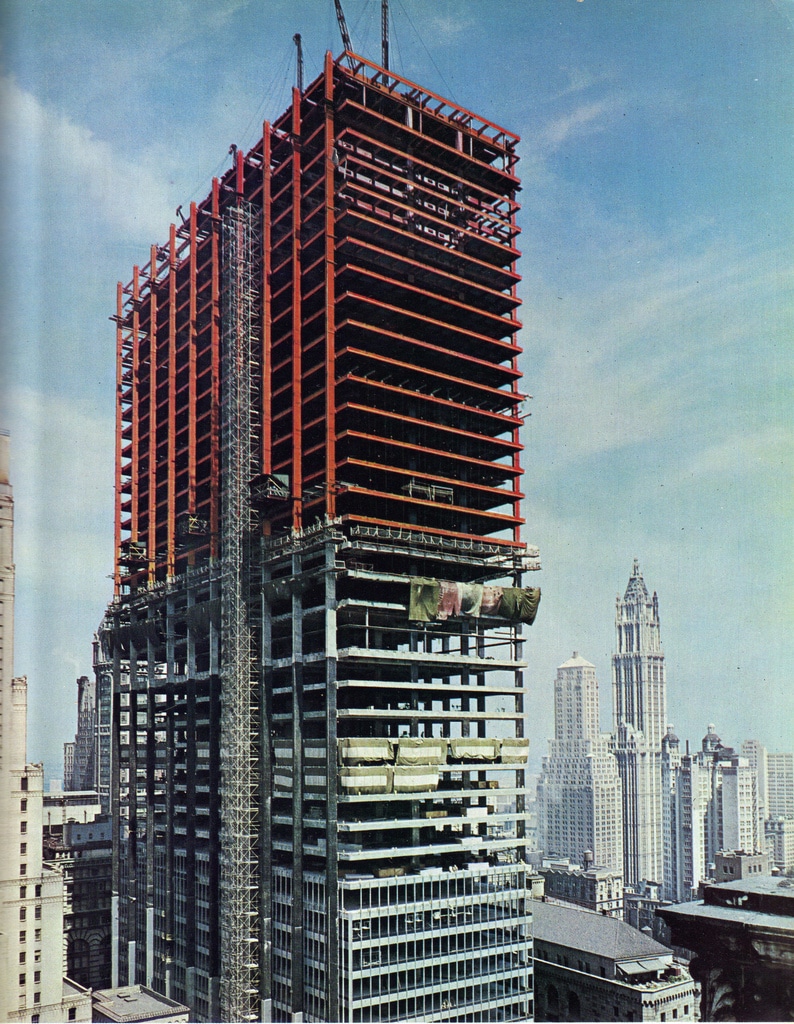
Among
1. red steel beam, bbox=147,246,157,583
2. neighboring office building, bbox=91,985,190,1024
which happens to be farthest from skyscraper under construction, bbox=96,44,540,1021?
red steel beam, bbox=147,246,157,583

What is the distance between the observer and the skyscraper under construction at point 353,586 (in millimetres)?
105250

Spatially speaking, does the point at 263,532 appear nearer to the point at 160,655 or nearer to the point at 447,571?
the point at 447,571

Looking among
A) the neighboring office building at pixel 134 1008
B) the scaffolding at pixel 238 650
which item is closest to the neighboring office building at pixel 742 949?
the scaffolding at pixel 238 650

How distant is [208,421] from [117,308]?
38168mm

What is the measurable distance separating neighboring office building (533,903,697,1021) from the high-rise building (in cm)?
7178

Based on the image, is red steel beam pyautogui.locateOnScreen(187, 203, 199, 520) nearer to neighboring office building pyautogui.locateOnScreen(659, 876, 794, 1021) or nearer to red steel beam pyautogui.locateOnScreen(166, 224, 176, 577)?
red steel beam pyautogui.locateOnScreen(166, 224, 176, 577)

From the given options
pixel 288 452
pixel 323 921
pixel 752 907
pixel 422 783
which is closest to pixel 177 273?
pixel 288 452

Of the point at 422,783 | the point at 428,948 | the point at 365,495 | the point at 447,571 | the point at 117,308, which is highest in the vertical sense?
the point at 117,308

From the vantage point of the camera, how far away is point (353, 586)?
117250 millimetres

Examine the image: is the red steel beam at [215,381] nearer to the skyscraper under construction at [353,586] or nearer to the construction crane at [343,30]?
the skyscraper under construction at [353,586]

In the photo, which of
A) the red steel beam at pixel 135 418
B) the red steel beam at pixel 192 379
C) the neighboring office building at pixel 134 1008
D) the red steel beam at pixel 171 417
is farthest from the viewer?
the red steel beam at pixel 135 418

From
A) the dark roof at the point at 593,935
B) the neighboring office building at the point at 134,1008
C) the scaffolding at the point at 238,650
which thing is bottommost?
the dark roof at the point at 593,935

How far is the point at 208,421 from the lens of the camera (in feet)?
464

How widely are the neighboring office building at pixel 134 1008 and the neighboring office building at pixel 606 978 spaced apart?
60956 millimetres
